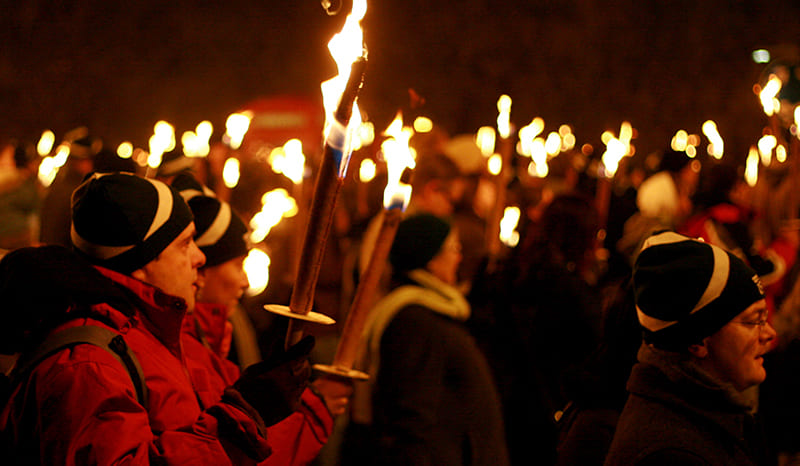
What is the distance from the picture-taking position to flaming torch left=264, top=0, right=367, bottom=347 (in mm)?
2277

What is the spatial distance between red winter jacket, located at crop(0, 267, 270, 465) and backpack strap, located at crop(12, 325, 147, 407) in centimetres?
2

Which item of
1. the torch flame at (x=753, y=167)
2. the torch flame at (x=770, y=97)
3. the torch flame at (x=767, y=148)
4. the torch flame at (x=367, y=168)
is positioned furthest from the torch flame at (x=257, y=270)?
the torch flame at (x=753, y=167)

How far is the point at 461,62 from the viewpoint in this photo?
2333 centimetres

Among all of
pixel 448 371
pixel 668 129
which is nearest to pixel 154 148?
pixel 448 371

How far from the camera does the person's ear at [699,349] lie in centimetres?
272

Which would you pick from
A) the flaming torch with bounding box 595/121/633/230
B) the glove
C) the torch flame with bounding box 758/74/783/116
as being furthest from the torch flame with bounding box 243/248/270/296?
the torch flame with bounding box 758/74/783/116

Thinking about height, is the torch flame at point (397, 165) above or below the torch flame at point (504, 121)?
below

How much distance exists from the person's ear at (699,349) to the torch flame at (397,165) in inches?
40.5

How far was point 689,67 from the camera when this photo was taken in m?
21.5

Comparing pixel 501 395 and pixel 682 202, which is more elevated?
pixel 682 202

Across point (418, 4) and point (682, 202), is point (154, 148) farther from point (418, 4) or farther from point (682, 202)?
point (418, 4)

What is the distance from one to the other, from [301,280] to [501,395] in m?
2.58

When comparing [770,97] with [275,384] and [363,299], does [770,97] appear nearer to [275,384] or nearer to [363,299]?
[363,299]

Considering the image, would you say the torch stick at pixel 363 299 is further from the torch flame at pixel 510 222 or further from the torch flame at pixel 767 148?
the torch flame at pixel 767 148
